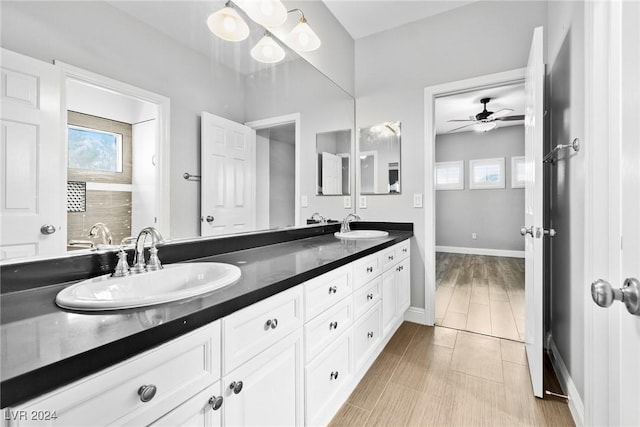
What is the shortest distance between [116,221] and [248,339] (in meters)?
0.65

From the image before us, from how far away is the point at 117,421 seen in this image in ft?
1.92

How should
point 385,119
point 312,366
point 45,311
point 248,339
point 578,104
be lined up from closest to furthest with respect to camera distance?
point 45,311
point 248,339
point 312,366
point 578,104
point 385,119

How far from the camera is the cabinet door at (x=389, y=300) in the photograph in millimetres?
2012

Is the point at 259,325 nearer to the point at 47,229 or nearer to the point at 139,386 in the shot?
the point at 139,386

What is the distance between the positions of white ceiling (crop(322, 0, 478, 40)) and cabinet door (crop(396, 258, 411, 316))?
2.09 meters

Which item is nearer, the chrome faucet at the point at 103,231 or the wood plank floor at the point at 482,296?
the chrome faucet at the point at 103,231

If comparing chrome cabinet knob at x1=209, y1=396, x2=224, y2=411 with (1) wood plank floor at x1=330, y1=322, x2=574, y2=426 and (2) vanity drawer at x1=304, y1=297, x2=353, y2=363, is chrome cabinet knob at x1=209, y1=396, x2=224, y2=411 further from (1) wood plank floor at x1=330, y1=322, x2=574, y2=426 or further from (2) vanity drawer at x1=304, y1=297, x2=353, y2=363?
(1) wood plank floor at x1=330, y1=322, x2=574, y2=426

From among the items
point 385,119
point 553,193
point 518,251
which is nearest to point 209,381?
point 553,193

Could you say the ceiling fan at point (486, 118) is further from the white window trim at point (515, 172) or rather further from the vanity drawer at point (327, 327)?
the vanity drawer at point (327, 327)

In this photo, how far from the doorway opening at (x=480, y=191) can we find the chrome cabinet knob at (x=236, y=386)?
10.4ft

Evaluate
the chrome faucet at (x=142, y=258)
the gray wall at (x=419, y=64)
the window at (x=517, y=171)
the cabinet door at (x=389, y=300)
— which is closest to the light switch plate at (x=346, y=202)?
the gray wall at (x=419, y=64)

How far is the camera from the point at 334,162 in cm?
269

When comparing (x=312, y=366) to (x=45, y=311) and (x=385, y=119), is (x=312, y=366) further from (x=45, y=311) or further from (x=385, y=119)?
(x=385, y=119)

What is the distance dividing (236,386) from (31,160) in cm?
89
